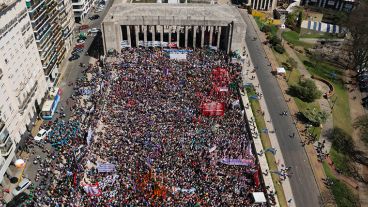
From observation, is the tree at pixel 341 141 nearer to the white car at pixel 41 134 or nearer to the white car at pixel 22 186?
the white car at pixel 41 134

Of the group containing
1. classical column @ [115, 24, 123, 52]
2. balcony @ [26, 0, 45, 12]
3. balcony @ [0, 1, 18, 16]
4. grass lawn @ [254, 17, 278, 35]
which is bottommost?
grass lawn @ [254, 17, 278, 35]

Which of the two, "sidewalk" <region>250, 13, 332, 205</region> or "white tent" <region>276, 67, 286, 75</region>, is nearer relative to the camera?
"sidewalk" <region>250, 13, 332, 205</region>

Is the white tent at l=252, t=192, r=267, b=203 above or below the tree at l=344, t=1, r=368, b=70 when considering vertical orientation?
below

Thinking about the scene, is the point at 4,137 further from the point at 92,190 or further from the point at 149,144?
the point at 149,144

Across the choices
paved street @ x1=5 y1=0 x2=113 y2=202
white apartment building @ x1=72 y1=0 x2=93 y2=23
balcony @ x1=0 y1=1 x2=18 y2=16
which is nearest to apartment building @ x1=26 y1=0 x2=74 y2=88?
paved street @ x1=5 y1=0 x2=113 y2=202

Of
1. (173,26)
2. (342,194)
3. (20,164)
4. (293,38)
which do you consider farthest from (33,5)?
(293,38)

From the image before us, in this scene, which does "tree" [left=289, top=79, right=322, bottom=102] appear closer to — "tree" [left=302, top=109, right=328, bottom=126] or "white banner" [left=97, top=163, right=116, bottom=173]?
"tree" [left=302, top=109, right=328, bottom=126]
